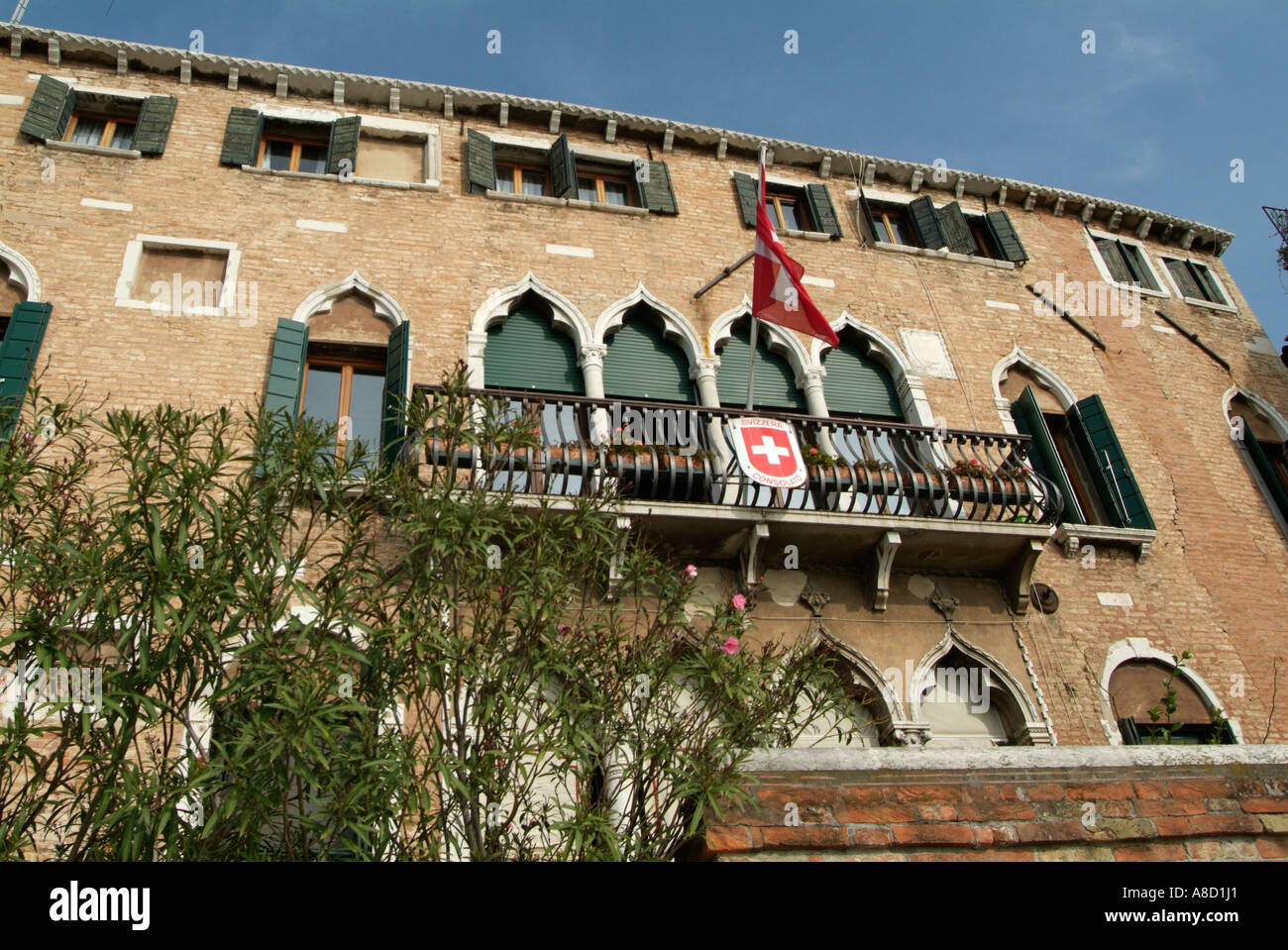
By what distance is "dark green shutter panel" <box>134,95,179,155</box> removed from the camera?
10703 millimetres

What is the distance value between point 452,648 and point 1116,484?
819 cm

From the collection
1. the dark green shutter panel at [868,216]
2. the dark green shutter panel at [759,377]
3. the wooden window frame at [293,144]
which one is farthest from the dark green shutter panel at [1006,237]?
the wooden window frame at [293,144]

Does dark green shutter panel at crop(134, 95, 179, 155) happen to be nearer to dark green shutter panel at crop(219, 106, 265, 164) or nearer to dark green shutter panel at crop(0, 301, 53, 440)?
dark green shutter panel at crop(219, 106, 265, 164)

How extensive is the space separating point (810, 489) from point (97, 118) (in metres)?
8.98

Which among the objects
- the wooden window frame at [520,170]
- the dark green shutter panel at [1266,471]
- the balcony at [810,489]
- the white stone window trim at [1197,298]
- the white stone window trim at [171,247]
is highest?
the wooden window frame at [520,170]

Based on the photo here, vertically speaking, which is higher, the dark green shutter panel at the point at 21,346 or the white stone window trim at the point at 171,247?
the white stone window trim at the point at 171,247

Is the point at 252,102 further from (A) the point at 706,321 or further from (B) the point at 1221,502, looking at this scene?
(B) the point at 1221,502

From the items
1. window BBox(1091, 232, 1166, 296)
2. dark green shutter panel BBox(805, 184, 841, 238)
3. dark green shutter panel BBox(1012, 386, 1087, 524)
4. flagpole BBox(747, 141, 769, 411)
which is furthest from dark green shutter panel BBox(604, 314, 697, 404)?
window BBox(1091, 232, 1166, 296)

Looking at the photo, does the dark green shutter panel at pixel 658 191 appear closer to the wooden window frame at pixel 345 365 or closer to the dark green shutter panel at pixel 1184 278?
the wooden window frame at pixel 345 365

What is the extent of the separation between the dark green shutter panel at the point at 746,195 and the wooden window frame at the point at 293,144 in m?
4.93

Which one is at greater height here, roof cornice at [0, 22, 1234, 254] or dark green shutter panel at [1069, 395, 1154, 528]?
roof cornice at [0, 22, 1234, 254]

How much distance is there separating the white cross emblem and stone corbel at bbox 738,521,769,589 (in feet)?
2.06

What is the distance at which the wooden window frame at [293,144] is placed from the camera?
1140 cm

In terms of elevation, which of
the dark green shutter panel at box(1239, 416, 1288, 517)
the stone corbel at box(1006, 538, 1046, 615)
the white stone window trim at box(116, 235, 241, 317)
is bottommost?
the stone corbel at box(1006, 538, 1046, 615)
